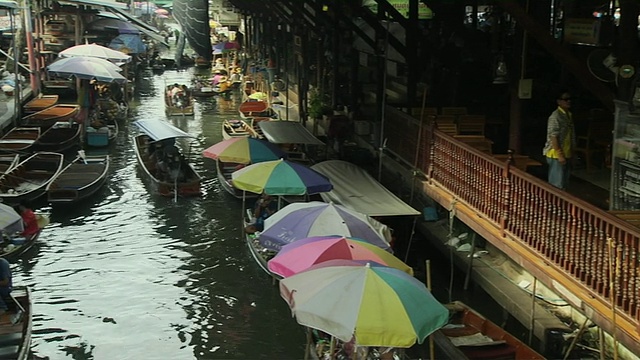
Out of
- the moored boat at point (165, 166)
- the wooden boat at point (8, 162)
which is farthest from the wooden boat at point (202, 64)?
the wooden boat at point (8, 162)

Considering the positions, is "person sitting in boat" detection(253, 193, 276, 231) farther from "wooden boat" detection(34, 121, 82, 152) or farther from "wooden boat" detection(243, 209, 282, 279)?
"wooden boat" detection(34, 121, 82, 152)

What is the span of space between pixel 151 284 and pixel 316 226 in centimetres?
457

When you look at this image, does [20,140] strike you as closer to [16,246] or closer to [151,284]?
[16,246]

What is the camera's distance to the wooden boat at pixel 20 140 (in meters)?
22.5

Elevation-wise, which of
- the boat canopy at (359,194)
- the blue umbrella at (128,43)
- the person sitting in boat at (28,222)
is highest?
the blue umbrella at (128,43)

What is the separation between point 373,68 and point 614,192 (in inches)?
677

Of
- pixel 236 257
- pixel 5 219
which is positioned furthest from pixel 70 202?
pixel 5 219

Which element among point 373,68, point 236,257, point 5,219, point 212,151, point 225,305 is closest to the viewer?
point 5,219

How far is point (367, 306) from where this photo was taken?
26.3 ft

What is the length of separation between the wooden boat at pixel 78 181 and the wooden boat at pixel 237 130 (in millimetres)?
4338

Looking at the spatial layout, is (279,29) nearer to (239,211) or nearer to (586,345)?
(239,211)

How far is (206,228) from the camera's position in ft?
60.7

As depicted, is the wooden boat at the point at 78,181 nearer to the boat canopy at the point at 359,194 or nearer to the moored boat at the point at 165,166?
the moored boat at the point at 165,166

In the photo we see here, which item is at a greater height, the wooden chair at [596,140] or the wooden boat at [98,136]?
the wooden chair at [596,140]
